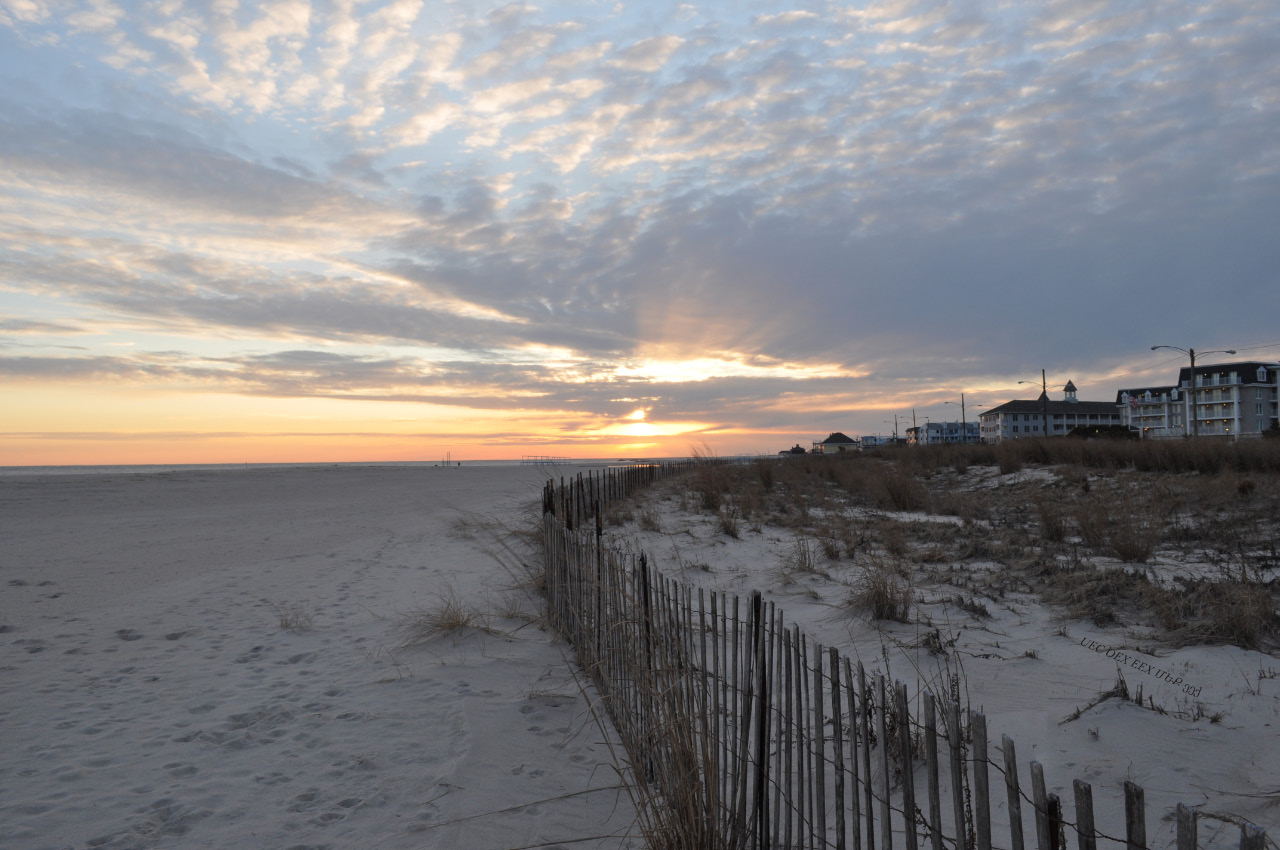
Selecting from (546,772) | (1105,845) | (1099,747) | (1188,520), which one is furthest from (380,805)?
(1188,520)

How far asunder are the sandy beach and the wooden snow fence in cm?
62

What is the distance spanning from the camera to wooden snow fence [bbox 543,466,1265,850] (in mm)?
1577

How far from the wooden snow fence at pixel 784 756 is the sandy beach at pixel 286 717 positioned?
2.03ft

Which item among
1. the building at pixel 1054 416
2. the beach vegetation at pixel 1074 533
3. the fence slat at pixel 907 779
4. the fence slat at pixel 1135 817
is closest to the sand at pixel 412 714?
the beach vegetation at pixel 1074 533

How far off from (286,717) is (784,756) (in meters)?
3.38

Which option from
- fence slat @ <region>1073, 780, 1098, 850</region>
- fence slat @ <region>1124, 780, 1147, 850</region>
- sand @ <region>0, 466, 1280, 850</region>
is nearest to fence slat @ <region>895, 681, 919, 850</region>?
fence slat @ <region>1073, 780, 1098, 850</region>

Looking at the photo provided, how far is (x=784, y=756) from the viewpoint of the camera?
294 cm

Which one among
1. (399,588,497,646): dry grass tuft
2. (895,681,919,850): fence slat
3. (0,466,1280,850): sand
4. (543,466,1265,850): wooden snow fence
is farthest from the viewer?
(399,588,497,646): dry grass tuft

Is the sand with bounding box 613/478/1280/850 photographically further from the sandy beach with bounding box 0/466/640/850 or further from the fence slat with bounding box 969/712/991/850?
the sandy beach with bounding box 0/466/640/850

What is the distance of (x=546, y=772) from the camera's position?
383 centimetres

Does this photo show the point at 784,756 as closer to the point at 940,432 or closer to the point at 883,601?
the point at 883,601

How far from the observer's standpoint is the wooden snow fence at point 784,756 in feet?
5.17

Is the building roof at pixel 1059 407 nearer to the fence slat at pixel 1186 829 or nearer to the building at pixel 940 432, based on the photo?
the building at pixel 940 432

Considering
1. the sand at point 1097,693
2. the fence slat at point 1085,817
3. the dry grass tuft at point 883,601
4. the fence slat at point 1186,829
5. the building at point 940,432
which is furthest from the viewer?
the building at point 940,432
